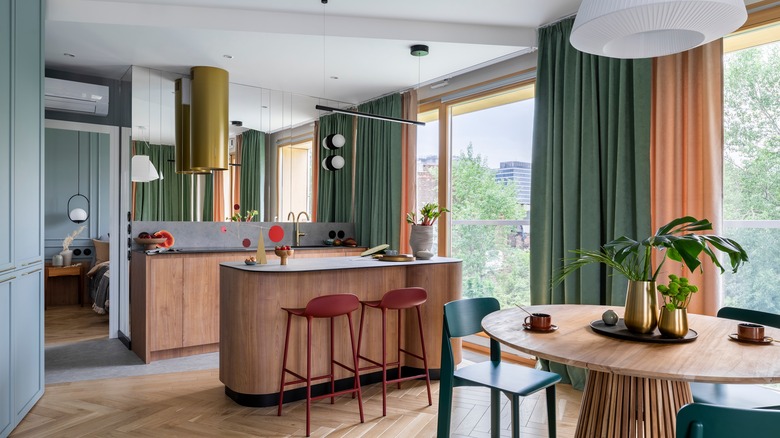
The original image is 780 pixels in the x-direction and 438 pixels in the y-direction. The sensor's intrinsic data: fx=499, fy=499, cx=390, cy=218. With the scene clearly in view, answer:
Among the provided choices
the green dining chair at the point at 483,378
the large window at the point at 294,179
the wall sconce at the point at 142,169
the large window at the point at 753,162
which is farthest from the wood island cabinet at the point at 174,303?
the large window at the point at 753,162

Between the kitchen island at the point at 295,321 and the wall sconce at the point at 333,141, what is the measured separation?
2254 mm

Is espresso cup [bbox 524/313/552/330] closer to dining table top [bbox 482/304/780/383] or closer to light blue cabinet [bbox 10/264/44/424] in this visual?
dining table top [bbox 482/304/780/383]

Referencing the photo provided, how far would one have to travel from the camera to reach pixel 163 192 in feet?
15.8

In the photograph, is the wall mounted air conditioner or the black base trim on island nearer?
the black base trim on island

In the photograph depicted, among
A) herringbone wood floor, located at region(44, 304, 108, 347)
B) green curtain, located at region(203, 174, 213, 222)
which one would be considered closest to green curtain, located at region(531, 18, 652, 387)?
green curtain, located at region(203, 174, 213, 222)

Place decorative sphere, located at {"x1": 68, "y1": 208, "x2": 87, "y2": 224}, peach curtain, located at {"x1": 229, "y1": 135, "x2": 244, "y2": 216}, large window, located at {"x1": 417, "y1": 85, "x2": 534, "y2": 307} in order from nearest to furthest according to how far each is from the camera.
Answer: large window, located at {"x1": 417, "y1": 85, "x2": 534, "y2": 307}, peach curtain, located at {"x1": 229, "y1": 135, "x2": 244, "y2": 216}, decorative sphere, located at {"x1": 68, "y1": 208, "x2": 87, "y2": 224}

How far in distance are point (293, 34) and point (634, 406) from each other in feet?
11.1

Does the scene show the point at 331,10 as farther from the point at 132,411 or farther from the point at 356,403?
the point at 132,411

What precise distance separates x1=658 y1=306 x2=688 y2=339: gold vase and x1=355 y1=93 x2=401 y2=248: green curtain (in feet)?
12.2

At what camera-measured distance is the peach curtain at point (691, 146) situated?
304cm

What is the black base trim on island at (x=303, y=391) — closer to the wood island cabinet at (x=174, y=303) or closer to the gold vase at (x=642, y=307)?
the wood island cabinet at (x=174, y=303)

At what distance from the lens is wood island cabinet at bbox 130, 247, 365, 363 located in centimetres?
427

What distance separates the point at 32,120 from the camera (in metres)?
3.07

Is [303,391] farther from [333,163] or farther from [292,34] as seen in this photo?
[333,163]
